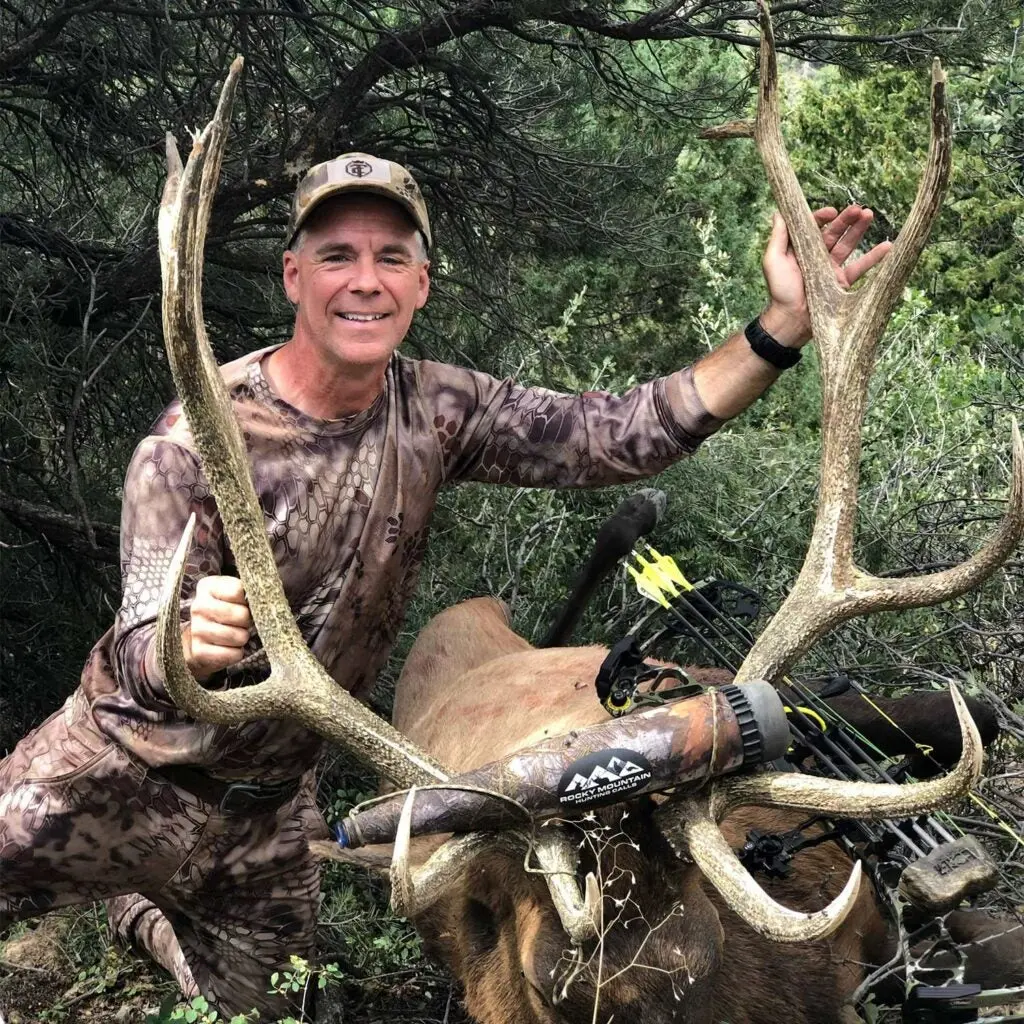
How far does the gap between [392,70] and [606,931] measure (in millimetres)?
3458

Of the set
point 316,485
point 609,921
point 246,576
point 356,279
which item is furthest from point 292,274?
point 609,921

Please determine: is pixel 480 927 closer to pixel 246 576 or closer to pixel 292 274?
pixel 246 576

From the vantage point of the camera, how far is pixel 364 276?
376 centimetres

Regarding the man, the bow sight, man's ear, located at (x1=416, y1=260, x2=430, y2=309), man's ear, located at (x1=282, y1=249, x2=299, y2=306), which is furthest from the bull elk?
man's ear, located at (x1=416, y1=260, x2=430, y2=309)

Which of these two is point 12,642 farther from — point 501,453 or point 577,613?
point 501,453

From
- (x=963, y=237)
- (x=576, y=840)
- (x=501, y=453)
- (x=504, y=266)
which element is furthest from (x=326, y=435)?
(x=963, y=237)

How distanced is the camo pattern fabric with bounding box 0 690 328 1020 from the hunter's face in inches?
47.5

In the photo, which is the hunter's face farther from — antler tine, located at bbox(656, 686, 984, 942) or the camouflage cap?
antler tine, located at bbox(656, 686, 984, 942)

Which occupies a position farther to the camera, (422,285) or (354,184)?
(422,285)

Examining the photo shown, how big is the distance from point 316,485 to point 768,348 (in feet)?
4.01

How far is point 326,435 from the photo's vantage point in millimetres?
3799

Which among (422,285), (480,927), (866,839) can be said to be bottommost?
(480,927)

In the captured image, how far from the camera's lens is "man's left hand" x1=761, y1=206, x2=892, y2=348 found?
3729 millimetres

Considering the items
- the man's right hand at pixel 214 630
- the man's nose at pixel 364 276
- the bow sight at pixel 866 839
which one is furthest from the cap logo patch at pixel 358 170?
the bow sight at pixel 866 839
